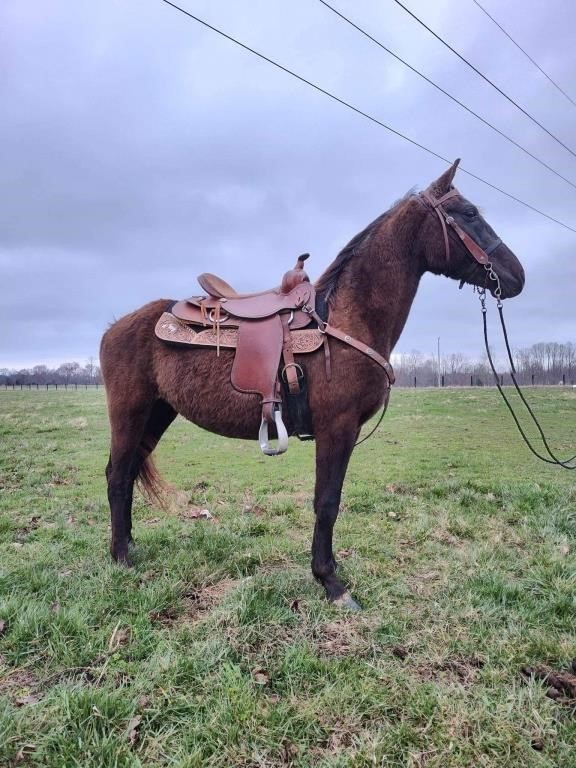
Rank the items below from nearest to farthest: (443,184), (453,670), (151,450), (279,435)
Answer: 1. (453,670)
2. (279,435)
3. (443,184)
4. (151,450)

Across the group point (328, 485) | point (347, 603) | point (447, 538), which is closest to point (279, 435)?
point (328, 485)

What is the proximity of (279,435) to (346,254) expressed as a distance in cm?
162

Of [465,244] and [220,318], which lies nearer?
[465,244]

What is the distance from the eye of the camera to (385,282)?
11.6 feet

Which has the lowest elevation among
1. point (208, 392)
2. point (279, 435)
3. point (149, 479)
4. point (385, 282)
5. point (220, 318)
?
point (149, 479)

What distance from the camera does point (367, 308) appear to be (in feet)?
11.7

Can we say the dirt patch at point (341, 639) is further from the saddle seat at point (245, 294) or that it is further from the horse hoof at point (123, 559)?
the saddle seat at point (245, 294)

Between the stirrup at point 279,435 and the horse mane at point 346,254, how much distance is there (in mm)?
1067

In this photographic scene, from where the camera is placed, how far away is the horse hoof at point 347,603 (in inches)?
122

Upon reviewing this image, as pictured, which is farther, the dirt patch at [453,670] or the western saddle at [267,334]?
the western saddle at [267,334]

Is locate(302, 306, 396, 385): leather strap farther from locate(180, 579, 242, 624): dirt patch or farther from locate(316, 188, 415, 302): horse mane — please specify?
locate(180, 579, 242, 624): dirt patch

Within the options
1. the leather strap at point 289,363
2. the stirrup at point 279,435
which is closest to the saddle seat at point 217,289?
the leather strap at point 289,363

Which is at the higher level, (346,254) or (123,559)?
(346,254)

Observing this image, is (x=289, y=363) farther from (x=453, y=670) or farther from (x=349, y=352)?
(x=453, y=670)
